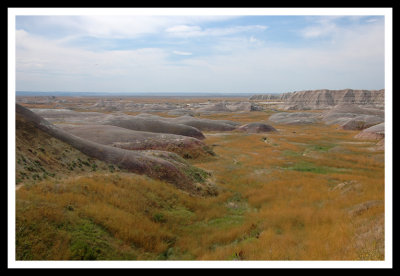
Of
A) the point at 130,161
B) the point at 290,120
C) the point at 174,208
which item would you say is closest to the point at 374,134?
the point at 290,120

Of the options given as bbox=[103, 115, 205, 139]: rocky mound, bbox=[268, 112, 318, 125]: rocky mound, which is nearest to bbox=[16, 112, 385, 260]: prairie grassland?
bbox=[103, 115, 205, 139]: rocky mound

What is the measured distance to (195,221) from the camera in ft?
39.2

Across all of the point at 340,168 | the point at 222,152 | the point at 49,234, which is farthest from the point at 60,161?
the point at 340,168

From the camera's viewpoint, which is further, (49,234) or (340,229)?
(340,229)

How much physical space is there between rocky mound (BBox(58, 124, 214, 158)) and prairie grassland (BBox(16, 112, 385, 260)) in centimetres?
1230

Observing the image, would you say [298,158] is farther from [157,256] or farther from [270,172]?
[157,256]

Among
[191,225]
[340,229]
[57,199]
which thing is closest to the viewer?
[57,199]

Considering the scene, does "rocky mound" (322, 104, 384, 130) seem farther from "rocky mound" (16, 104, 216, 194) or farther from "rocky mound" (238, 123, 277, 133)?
"rocky mound" (16, 104, 216, 194)

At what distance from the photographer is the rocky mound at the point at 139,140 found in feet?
89.4

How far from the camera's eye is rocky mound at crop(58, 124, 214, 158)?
27250mm

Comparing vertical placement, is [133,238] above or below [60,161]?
below
